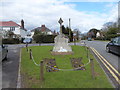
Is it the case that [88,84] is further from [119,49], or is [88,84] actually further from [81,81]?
[119,49]

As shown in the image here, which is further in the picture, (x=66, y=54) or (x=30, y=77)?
(x=66, y=54)

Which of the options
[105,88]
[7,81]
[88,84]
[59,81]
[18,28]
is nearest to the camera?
[105,88]

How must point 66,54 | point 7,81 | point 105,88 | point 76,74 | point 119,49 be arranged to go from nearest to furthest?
point 105,88, point 7,81, point 76,74, point 119,49, point 66,54

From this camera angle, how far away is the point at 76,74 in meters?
5.68

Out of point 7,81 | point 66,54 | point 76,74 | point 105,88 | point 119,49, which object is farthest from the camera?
point 66,54

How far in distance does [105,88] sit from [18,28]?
4513 cm

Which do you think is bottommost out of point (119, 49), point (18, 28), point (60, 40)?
point (119, 49)

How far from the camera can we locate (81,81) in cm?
486

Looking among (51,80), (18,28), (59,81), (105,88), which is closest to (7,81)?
(51,80)

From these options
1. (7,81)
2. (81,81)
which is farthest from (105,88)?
(7,81)

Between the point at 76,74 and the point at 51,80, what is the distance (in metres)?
1.28

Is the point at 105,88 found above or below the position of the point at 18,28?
below

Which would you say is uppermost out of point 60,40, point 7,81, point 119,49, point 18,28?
point 18,28

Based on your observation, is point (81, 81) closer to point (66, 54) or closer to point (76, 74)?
point (76, 74)
